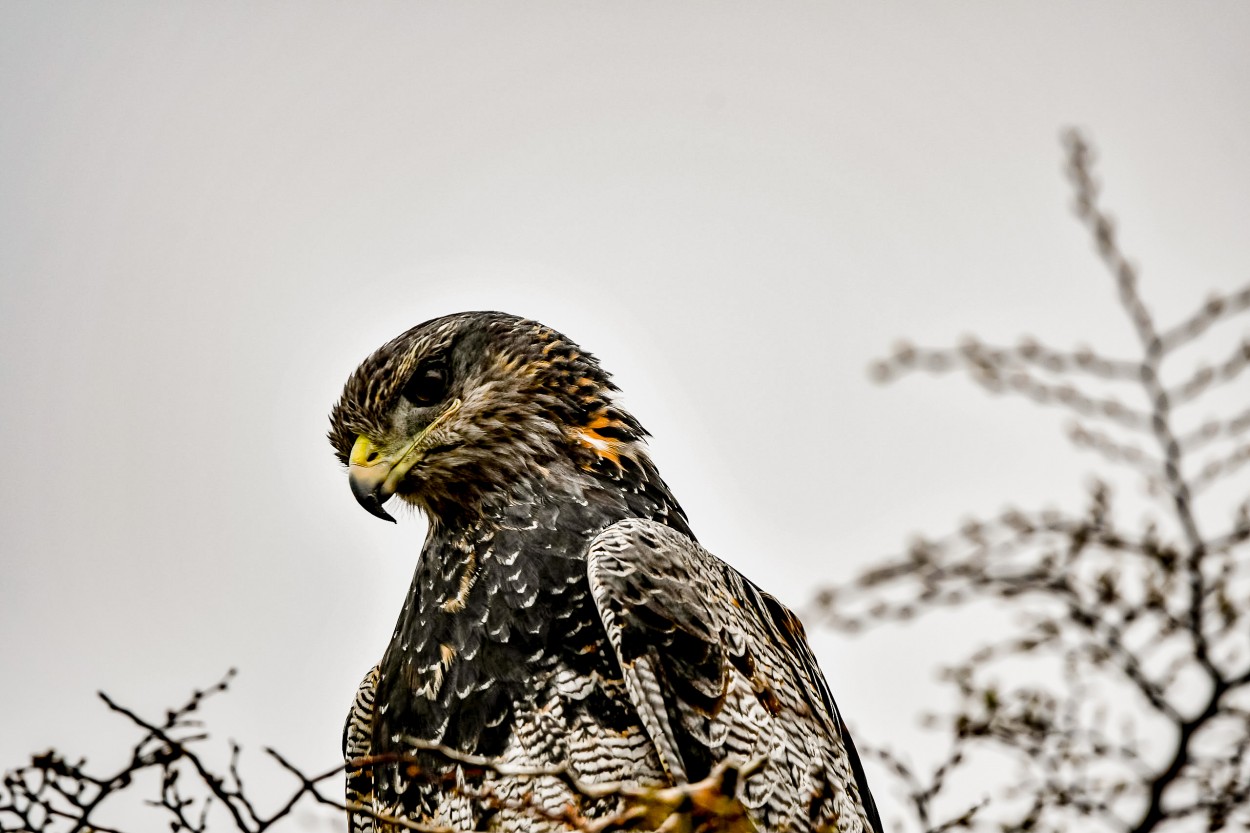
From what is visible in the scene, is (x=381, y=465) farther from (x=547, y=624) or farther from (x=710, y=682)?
(x=710, y=682)

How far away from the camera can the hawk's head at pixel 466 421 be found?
5.01m

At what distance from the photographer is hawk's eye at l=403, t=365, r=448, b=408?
16.8ft

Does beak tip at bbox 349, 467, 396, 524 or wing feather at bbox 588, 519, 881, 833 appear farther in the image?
beak tip at bbox 349, 467, 396, 524

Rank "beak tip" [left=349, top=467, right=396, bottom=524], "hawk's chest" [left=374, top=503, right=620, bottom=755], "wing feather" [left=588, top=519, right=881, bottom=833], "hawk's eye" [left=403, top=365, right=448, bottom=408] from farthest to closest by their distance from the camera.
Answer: "hawk's eye" [left=403, top=365, right=448, bottom=408], "beak tip" [left=349, top=467, right=396, bottom=524], "hawk's chest" [left=374, top=503, right=620, bottom=755], "wing feather" [left=588, top=519, right=881, bottom=833]

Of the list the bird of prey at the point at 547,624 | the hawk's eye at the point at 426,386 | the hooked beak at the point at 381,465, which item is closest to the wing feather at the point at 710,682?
the bird of prey at the point at 547,624

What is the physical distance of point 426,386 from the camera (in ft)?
17.0

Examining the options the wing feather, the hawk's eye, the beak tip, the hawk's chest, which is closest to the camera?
the wing feather

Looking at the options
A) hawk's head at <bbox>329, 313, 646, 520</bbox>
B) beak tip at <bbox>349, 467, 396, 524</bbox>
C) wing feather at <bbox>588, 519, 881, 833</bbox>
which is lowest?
wing feather at <bbox>588, 519, 881, 833</bbox>

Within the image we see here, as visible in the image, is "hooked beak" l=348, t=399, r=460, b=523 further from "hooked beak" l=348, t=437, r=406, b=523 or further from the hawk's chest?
the hawk's chest

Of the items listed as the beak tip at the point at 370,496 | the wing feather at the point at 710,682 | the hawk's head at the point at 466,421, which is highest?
the hawk's head at the point at 466,421

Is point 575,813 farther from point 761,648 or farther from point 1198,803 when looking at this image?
point 1198,803

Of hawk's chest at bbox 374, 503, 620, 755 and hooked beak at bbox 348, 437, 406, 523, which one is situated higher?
hooked beak at bbox 348, 437, 406, 523

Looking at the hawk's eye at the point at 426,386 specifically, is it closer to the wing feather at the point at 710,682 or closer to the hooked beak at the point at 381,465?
the hooked beak at the point at 381,465

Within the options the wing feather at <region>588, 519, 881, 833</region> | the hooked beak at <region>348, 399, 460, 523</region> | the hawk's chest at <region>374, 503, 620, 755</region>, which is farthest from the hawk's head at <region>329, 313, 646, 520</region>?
the wing feather at <region>588, 519, 881, 833</region>
